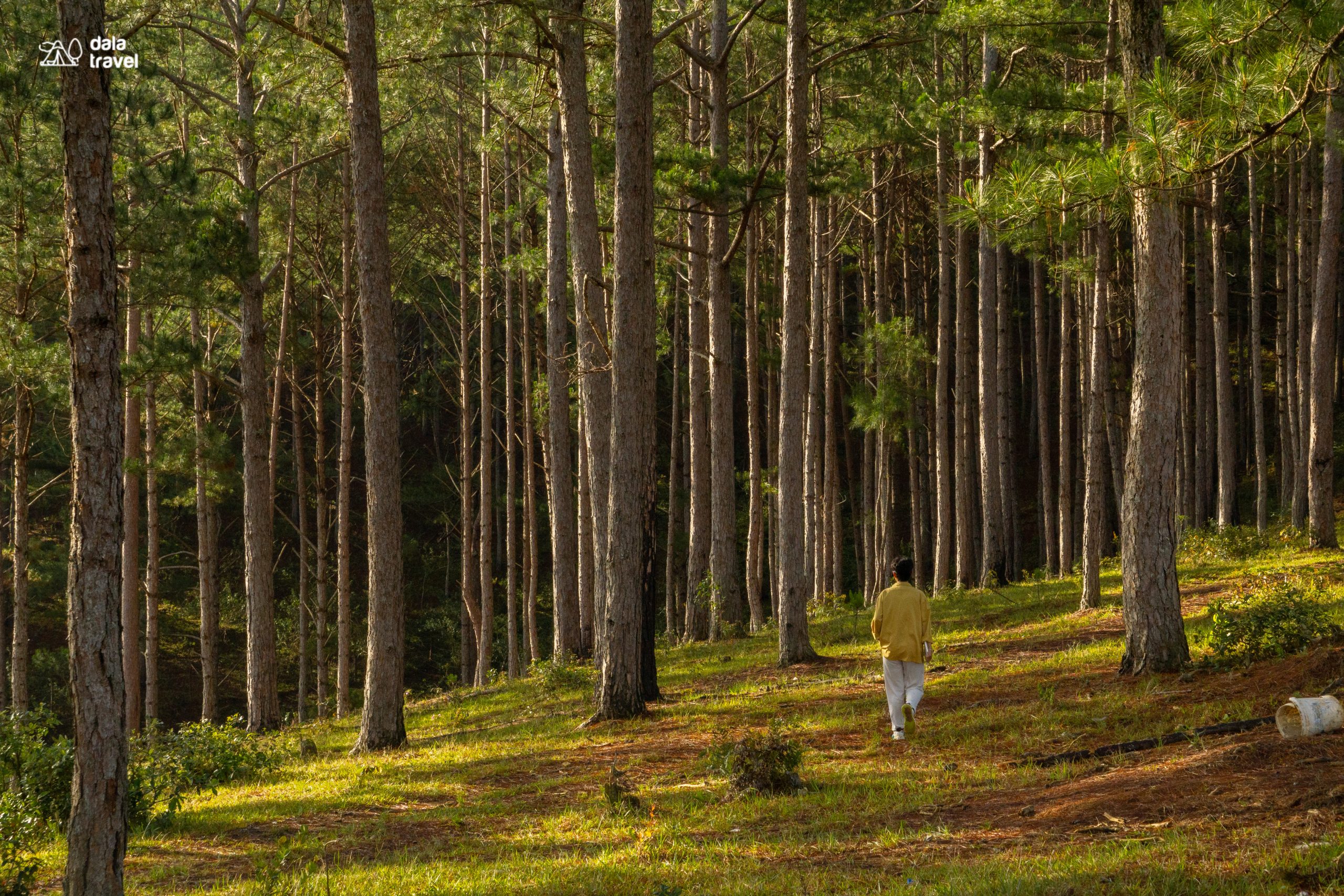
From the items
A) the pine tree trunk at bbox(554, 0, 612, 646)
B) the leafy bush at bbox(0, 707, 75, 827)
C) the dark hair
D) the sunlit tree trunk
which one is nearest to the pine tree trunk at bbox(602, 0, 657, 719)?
the sunlit tree trunk

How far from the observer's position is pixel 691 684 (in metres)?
14.0

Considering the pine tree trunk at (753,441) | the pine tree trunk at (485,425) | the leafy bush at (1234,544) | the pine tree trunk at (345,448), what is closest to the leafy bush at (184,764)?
the pine tree trunk at (345,448)

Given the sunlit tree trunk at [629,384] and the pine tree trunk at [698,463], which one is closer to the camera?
the sunlit tree trunk at [629,384]

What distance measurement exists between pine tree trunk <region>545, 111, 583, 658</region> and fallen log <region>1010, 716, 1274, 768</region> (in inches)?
401

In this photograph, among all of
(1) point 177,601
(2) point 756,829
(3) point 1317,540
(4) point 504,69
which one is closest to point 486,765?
(2) point 756,829

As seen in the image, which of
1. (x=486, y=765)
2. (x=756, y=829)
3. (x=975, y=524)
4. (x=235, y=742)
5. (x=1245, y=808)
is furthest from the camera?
(x=975, y=524)

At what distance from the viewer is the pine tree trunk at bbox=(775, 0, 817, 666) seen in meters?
13.3

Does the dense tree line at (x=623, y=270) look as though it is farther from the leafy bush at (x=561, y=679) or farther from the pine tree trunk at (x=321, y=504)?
the leafy bush at (x=561, y=679)

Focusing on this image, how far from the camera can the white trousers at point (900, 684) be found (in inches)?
371

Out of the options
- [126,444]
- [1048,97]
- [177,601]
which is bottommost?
[177,601]

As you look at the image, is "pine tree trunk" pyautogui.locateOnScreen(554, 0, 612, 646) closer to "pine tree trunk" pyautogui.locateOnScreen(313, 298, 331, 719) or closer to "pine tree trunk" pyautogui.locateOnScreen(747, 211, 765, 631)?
"pine tree trunk" pyautogui.locateOnScreen(747, 211, 765, 631)

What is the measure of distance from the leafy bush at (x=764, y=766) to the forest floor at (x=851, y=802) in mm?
119

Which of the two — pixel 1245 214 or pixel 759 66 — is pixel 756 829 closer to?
pixel 759 66

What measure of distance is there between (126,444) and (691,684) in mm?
12018
